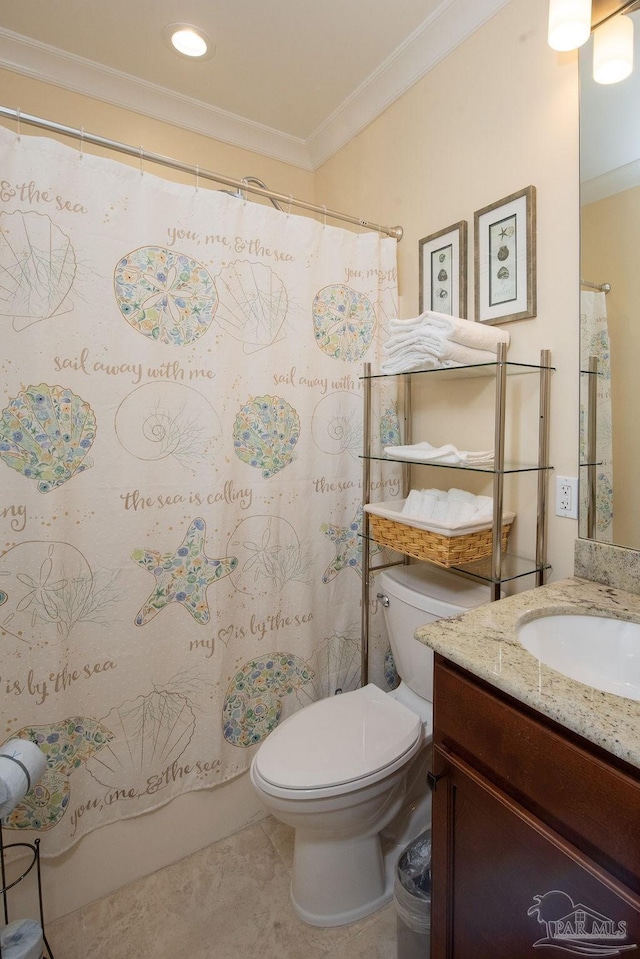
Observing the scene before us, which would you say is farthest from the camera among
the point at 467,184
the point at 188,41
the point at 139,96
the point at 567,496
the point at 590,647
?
the point at 139,96

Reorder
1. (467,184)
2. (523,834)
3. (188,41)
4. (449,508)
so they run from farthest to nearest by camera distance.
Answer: (188,41)
(467,184)
(449,508)
(523,834)

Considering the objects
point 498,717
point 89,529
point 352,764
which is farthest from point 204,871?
point 498,717

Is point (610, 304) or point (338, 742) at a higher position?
point (610, 304)

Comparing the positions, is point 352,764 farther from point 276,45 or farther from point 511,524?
point 276,45

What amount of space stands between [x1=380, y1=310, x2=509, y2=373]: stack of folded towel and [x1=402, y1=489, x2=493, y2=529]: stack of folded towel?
15.2 inches

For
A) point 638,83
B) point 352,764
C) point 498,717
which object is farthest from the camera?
point 352,764

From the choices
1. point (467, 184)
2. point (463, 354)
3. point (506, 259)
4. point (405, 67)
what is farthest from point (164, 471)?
point (405, 67)

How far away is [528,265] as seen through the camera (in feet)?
4.29

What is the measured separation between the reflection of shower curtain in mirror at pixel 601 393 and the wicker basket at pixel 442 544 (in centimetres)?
25

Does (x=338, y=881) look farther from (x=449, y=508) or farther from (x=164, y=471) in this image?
(x=164, y=471)

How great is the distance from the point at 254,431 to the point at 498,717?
40.9 inches

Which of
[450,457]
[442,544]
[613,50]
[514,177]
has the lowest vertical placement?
[442,544]

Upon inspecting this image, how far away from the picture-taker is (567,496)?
49.2 inches

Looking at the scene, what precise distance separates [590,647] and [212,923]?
1.26 metres
